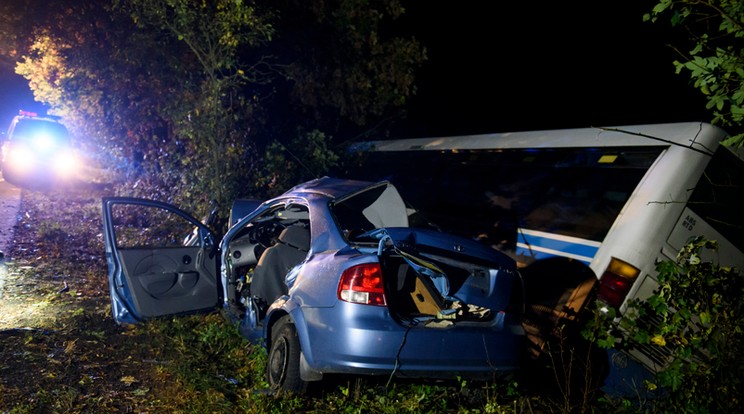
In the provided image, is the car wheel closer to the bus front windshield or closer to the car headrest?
the car headrest

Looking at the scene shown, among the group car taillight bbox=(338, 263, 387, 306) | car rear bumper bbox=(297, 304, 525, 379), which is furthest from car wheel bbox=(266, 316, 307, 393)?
car taillight bbox=(338, 263, 387, 306)

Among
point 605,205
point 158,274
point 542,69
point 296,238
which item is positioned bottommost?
point 158,274

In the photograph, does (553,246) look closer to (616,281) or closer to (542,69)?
(616,281)

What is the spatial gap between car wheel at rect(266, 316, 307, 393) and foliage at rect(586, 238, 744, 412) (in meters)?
2.28

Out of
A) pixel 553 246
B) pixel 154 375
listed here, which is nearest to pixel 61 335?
pixel 154 375

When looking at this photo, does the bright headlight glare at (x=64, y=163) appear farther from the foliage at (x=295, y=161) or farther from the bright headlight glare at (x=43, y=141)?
the foliage at (x=295, y=161)

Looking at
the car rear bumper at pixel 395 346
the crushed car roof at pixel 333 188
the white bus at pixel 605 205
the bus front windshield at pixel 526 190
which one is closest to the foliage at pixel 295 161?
the bus front windshield at pixel 526 190

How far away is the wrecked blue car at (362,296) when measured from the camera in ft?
11.5

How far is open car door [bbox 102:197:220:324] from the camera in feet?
16.6

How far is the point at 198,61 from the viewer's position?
920 cm

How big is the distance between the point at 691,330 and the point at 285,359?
10.1ft

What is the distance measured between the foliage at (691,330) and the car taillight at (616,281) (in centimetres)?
11

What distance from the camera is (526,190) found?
6055mm

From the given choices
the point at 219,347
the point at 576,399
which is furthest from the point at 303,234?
the point at 576,399
